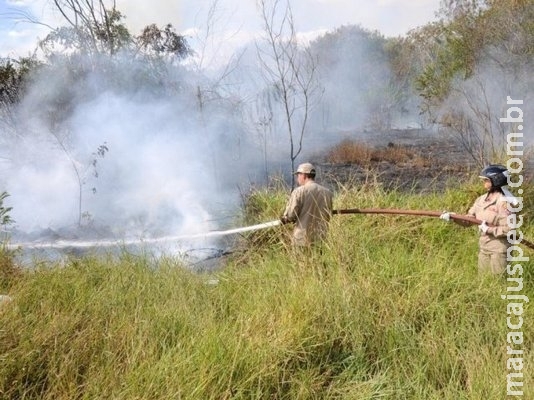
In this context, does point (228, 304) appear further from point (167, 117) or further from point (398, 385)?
point (167, 117)

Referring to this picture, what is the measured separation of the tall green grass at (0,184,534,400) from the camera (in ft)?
8.57

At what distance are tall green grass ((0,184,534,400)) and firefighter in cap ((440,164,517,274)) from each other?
0.19m

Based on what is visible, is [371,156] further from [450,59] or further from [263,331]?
[263,331]

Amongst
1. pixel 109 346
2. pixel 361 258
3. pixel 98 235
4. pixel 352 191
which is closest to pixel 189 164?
pixel 98 235

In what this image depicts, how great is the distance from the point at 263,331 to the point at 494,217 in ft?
8.12

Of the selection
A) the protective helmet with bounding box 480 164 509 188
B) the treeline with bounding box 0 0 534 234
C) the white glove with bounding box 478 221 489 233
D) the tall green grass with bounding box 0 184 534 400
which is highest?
the treeline with bounding box 0 0 534 234

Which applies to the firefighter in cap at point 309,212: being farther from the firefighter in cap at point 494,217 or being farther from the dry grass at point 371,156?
the dry grass at point 371,156

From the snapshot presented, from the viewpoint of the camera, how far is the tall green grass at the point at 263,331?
2611 millimetres

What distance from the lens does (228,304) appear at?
3.75 metres

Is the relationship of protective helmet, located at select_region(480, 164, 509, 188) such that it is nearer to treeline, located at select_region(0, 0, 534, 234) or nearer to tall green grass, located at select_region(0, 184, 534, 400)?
tall green grass, located at select_region(0, 184, 534, 400)

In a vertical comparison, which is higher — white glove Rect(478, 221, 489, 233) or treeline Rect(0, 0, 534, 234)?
treeline Rect(0, 0, 534, 234)

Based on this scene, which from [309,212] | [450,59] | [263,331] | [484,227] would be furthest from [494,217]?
[450,59]

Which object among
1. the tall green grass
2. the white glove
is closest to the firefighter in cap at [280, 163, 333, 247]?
the tall green grass

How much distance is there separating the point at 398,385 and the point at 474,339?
0.76m
